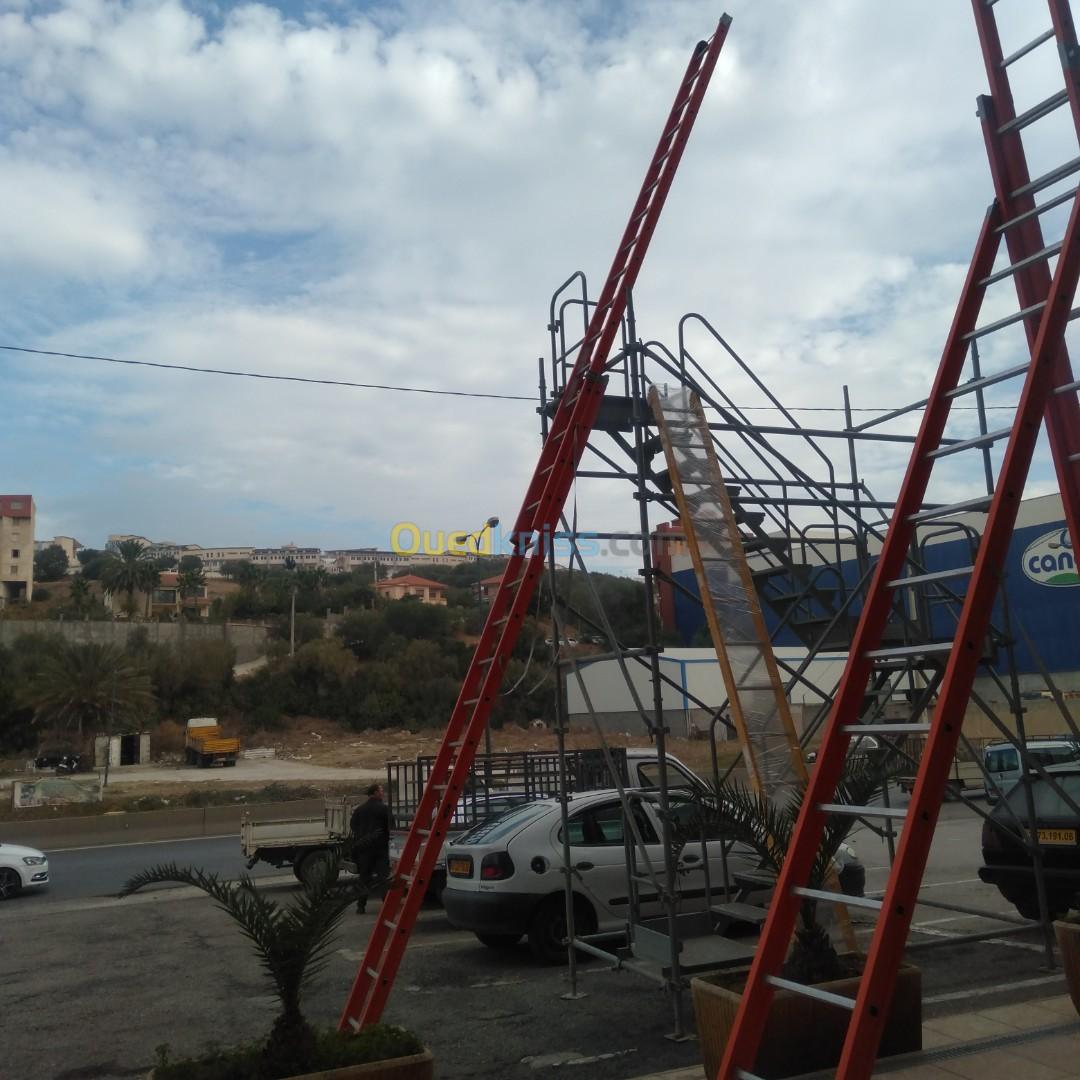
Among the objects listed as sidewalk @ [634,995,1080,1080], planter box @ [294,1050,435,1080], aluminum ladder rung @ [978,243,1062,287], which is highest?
aluminum ladder rung @ [978,243,1062,287]

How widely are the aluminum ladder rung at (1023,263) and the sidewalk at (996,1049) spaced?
3902 mm

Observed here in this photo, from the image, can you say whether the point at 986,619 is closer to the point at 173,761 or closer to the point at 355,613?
the point at 173,761

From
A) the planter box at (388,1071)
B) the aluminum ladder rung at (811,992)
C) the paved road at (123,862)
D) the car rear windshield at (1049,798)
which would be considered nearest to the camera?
the aluminum ladder rung at (811,992)

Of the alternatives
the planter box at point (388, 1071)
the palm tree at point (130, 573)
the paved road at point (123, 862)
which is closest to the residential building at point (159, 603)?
the palm tree at point (130, 573)

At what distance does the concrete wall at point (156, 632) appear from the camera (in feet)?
208

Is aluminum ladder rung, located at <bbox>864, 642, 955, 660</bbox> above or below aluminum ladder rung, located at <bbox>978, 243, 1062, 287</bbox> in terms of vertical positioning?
below

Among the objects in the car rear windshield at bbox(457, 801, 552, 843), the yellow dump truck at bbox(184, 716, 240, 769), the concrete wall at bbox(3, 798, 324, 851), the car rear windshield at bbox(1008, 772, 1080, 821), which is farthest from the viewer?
the yellow dump truck at bbox(184, 716, 240, 769)

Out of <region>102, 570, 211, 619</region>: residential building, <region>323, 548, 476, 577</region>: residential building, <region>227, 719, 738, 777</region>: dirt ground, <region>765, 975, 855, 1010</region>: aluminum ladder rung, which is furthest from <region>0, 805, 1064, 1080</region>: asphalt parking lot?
<region>323, 548, 476, 577</region>: residential building

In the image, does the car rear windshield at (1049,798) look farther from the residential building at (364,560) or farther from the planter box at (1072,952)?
the residential building at (364,560)

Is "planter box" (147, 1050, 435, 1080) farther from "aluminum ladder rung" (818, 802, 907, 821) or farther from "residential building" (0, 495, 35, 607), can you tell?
"residential building" (0, 495, 35, 607)

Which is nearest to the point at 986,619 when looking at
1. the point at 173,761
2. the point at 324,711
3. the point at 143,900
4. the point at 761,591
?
the point at 761,591

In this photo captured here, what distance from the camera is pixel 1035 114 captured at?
432 centimetres

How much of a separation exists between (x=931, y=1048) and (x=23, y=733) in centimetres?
5701

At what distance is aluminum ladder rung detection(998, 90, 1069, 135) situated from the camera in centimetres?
419
